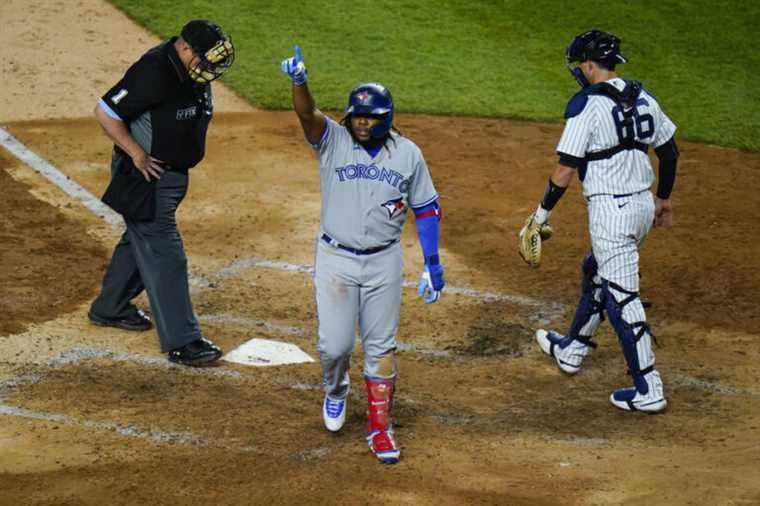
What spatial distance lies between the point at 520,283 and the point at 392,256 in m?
2.98

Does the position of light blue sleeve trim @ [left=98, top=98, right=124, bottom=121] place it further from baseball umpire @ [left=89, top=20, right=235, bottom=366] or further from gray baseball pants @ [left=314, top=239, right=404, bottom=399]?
gray baseball pants @ [left=314, top=239, right=404, bottom=399]

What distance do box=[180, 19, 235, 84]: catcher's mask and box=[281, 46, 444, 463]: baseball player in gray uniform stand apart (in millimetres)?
1237

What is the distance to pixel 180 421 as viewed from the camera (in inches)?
273

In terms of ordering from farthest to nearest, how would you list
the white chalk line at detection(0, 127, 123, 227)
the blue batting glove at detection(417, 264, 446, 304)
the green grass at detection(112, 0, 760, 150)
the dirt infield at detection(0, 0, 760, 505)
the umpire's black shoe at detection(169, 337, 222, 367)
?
1. the green grass at detection(112, 0, 760, 150)
2. the white chalk line at detection(0, 127, 123, 227)
3. the umpire's black shoe at detection(169, 337, 222, 367)
4. the blue batting glove at detection(417, 264, 446, 304)
5. the dirt infield at detection(0, 0, 760, 505)

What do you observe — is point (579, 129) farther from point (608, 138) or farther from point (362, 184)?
point (362, 184)

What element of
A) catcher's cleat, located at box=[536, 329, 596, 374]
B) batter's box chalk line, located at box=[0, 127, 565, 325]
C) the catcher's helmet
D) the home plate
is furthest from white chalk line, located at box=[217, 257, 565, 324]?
the catcher's helmet

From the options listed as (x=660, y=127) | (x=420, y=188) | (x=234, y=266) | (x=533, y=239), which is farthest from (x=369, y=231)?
(x=234, y=266)

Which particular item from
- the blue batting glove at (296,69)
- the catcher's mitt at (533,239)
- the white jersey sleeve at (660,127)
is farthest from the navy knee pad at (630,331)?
the blue batting glove at (296,69)

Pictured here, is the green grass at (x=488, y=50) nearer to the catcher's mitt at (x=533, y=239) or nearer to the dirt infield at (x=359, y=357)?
the dirt infield at (x=359, y=357)

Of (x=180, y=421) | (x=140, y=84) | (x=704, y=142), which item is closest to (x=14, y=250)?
(x=140, y=84)

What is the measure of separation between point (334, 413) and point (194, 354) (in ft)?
4.55

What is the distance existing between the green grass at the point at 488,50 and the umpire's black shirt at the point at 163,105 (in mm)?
5249

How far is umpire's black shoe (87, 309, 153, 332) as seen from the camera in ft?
27.2

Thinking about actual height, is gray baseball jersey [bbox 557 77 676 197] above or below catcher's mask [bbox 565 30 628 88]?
below
